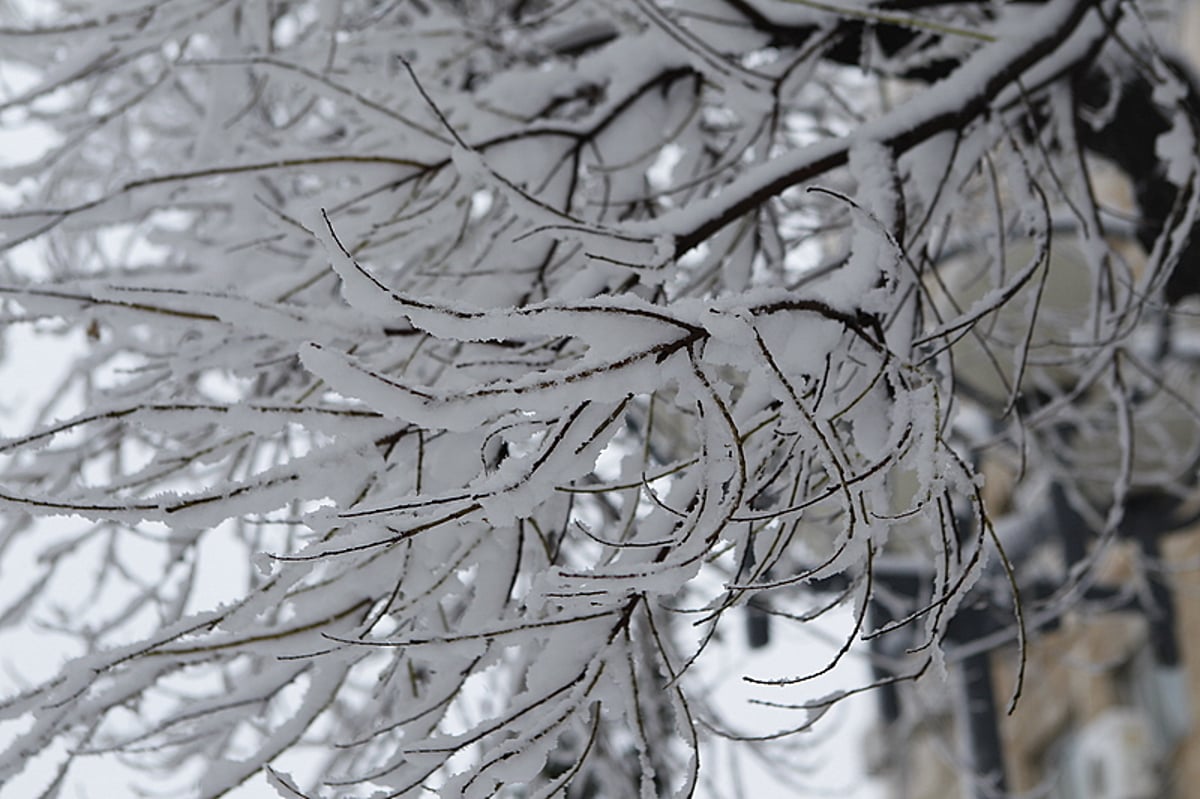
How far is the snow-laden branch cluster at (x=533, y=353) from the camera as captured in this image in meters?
1.18

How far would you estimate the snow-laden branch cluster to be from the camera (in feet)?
3.86

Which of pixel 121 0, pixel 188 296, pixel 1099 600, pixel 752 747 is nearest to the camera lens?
pixel 188 296

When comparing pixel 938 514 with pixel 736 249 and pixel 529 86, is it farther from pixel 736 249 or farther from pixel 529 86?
pixel 529 86

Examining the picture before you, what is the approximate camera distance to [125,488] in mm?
1601

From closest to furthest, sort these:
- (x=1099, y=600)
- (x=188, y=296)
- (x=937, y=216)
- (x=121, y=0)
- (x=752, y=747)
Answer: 1. (x=188, y=296)
2. (x=937, y=216)
3. (x=121, y=0)
4. (x=752, y=747)
5. (x=1099, y=600)

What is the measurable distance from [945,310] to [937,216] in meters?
1.99

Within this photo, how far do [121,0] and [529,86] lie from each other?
0.73 metres

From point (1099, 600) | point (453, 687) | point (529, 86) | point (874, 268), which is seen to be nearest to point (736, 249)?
point (529, 86)

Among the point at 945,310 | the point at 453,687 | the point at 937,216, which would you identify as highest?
the point at 945,310

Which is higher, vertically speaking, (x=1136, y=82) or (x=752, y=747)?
(x=1136, y=82)

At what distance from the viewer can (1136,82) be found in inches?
104

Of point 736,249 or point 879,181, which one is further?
point 736,249

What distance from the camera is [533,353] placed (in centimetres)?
162

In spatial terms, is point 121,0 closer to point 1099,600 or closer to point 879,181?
point 879,181
